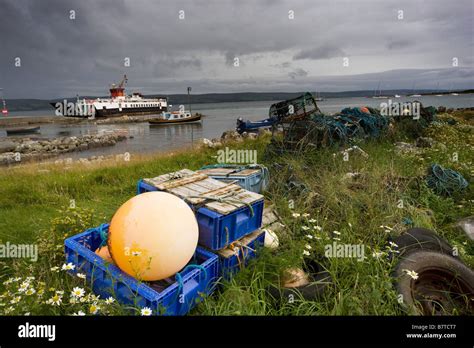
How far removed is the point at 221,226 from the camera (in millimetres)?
2781

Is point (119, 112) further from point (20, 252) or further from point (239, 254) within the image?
point (239, 254)

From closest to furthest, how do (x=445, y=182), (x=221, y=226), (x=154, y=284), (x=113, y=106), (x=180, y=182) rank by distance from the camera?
(x=154, y=284) → (x=221, y=226) → (x=180, y=182) → (x=445, y=182) → (x=113, y=106)

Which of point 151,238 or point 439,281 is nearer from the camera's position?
point 151,238

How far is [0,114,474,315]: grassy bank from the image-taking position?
2520mm

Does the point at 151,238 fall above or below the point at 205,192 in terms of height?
below

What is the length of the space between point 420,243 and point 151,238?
108 inches

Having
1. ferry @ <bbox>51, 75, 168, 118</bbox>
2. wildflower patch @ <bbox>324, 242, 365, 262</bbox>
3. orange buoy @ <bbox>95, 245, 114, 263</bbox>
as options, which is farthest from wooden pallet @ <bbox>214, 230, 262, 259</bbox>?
ferry @ <bbox>51, 75, 168, 118</bbox>

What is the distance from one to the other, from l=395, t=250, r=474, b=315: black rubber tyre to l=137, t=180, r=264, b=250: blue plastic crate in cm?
152

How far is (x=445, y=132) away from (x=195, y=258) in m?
11.3

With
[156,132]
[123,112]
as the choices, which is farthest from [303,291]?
[123,112]

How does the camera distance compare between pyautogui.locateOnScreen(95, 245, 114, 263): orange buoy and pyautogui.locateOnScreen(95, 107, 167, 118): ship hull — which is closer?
pyautogui.locateOnScreen(95, 245, 114, 263): orange buoy

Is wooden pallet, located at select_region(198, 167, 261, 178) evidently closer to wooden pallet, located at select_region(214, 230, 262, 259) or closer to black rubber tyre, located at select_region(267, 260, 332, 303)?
wooden pallet, located at select_region(214, 230, 262, 259)
